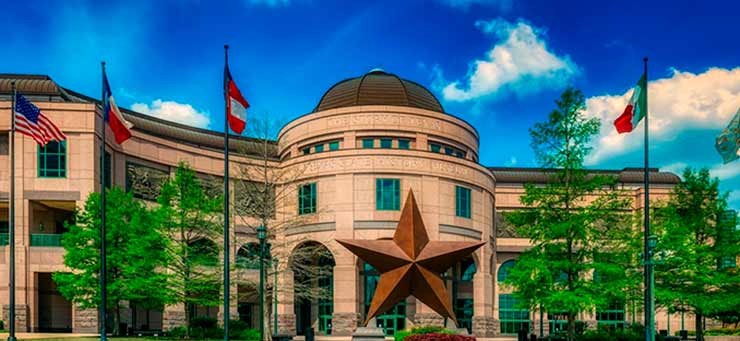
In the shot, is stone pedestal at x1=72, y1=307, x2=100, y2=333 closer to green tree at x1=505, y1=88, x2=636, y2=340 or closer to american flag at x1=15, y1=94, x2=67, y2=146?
american flag at x1=15, y1=94, x2=67, y2=146

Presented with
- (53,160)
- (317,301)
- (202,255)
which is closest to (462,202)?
(317,301)

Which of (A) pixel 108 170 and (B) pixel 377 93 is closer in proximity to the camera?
(A) pixel 108 170

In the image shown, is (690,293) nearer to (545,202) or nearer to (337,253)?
(545,202)

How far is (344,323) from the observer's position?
48.6m

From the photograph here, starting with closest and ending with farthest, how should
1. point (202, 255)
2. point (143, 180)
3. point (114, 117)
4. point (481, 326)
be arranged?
point (114, 117), point (202, 255), point (143, 180), point (481, 326)

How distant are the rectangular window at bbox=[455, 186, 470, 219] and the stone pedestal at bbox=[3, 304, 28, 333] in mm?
29832

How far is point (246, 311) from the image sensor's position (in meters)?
57.3

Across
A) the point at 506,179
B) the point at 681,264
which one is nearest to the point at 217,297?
the point at 681,264

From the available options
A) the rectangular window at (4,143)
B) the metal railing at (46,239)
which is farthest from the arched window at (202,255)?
the rectangular window at (4,143)

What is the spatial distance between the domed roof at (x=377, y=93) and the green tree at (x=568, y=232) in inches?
959

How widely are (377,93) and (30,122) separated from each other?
33.4m

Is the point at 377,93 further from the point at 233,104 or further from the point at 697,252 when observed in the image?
the point at 233,104

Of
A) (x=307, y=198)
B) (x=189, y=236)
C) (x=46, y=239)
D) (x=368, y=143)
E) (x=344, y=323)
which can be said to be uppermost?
(x=368, y=143)

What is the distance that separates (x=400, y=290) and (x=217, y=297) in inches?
539
